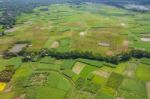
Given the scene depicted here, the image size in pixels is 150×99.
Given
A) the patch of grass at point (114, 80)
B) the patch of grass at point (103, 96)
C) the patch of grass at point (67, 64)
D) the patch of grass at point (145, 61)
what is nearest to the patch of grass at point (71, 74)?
the patch of grass at point (67, 64)

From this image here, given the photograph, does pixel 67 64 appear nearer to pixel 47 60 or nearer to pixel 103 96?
pixel 47 60

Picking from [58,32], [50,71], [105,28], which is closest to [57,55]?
[50,71]

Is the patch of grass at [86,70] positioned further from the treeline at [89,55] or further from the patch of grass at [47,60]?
the patch of grass at [47,60]

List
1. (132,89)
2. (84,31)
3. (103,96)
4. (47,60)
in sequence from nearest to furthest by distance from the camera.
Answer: (103,96) < (132,89) < (47,60) < (84,31)

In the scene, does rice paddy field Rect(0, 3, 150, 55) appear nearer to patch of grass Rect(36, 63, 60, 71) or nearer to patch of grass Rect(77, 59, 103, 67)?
patch of grass Rect(77, 59, 103, 67)

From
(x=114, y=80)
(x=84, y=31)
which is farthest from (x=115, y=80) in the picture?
(x=84, y=31)

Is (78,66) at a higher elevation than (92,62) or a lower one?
lower

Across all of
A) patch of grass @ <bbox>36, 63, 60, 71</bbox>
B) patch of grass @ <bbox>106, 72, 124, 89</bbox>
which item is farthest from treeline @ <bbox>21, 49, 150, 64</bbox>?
patch of grass @ <bbox>106, 72, 124, 89</bbox>

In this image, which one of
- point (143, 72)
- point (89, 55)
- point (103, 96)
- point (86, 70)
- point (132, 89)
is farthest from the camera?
point (89, 55)
